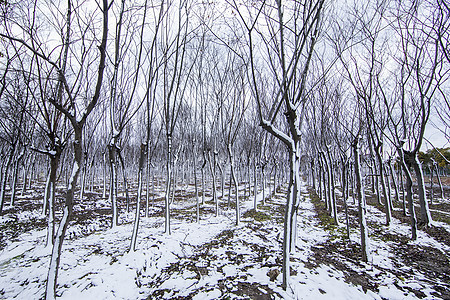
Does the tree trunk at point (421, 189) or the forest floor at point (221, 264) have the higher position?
the tree trunk at point (421, 189)

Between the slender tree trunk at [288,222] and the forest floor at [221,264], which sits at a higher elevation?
the slender tree trunk at [288,222]

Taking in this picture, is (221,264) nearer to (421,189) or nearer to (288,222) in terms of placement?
(288,222)

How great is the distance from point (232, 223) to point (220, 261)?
135 inches

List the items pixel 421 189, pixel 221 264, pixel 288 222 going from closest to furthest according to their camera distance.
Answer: pixel 288 222 < pixel 221 264 < pixel 421 189

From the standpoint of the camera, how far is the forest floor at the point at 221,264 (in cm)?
346

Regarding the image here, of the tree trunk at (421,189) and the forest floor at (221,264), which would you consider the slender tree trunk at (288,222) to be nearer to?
the forest floor at (221,264)

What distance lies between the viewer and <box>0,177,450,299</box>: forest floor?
3.46 m

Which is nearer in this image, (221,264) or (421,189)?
(221,264)

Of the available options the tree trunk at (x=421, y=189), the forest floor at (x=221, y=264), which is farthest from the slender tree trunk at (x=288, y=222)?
the tree trunk at (x=421, y=189)

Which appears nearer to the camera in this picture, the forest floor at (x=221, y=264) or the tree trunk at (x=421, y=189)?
the forest floor at (x=221, y=264)

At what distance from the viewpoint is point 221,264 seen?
4.42 meters

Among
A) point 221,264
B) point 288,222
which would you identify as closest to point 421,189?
point 288,222

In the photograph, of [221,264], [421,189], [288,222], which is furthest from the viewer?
[421,189]

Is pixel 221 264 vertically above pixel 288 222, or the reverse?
pixel 288 222
